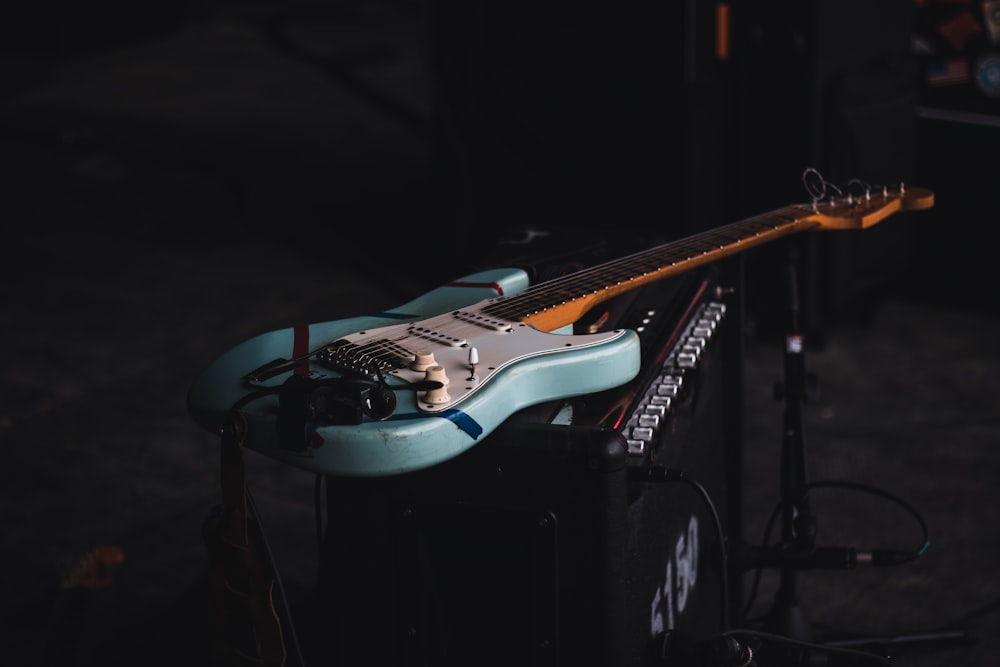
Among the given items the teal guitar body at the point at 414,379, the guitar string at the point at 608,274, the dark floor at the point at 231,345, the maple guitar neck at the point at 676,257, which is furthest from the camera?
the dark floor at the point at 231,345

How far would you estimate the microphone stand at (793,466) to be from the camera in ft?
8.36

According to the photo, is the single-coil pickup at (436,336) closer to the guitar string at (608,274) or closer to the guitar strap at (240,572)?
the guitar string at (608,274)

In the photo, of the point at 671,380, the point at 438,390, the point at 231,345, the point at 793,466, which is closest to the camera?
the point at 438,390

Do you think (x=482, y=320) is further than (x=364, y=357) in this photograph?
Yes

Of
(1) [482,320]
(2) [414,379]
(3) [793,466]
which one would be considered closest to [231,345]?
(3) [793,466]

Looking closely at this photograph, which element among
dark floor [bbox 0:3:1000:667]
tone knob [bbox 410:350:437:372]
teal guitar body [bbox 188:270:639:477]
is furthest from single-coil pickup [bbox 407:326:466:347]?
dark floor [bbox 0:3:1000:667]

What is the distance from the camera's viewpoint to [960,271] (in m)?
4.63

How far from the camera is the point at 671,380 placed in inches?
89.0

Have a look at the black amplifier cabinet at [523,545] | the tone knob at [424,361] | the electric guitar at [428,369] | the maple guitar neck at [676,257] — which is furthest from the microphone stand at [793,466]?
the tone knob at [424,361]

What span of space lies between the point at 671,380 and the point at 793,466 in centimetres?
49

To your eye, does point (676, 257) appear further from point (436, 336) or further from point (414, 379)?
point (414, 379)

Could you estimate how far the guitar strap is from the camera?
6.24ft

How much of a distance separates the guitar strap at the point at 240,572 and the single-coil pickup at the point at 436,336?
0.34 meters

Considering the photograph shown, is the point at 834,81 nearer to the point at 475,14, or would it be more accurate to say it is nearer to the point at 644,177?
the point at 644,177
